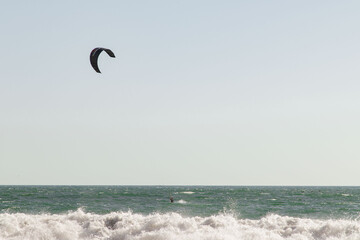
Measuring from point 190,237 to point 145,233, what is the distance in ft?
5.46

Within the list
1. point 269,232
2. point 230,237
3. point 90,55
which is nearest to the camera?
point 230,237

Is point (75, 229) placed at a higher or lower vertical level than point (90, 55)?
lower

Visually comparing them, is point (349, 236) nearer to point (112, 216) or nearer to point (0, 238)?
point (112, 216)

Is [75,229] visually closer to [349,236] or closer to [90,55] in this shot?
[90,55]

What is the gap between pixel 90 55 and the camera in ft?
67.2

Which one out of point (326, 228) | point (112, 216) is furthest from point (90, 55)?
point (326, 228)

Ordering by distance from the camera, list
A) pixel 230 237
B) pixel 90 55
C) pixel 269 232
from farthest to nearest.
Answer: pixel 90 55
pixel 269 232
pixel 230 237

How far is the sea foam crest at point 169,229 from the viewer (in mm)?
18281

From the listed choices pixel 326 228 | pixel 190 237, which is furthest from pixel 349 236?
pixel 190 237

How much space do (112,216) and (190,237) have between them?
15.4ft

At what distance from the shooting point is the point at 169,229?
1870 cm

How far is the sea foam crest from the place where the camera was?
60.0 ft

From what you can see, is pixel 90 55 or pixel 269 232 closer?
pixel 269 232

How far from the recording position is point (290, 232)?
63.3 ft
